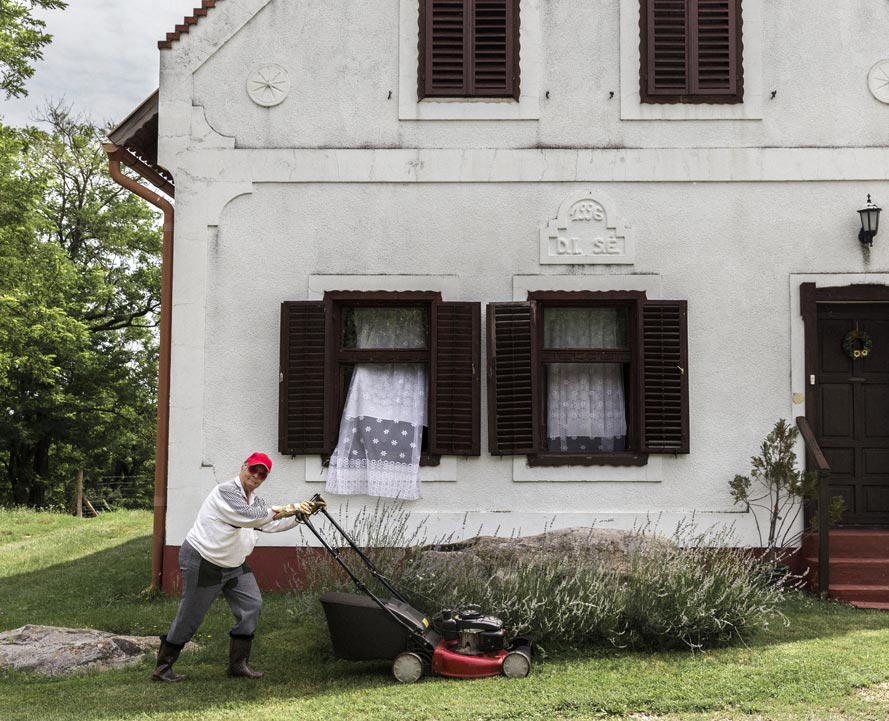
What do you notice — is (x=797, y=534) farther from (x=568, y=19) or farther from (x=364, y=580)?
(x=568, y=19)

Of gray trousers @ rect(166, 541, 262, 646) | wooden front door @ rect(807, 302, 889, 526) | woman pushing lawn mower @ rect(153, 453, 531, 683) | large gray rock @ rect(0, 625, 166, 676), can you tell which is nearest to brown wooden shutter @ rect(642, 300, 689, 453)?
wooden front door @ rect(807, 302, 889, 526)

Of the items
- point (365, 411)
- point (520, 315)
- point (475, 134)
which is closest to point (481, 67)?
point (475, 134)

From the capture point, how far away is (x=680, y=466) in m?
9.75

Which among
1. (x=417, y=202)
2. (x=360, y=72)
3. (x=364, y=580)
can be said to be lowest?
(x=364, y=580)

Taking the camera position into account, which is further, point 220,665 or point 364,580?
point 364,580

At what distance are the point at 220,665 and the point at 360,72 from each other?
578 cm

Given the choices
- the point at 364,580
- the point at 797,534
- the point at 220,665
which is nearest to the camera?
the point at 220,665

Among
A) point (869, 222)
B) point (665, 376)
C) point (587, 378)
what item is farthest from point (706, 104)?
point (587, 378)

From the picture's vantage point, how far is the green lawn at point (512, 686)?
5.82 m

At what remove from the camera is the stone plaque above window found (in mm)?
9883

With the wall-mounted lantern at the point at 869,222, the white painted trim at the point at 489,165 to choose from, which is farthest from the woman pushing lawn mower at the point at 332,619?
the wall-mounted lantern at the point at 869,222

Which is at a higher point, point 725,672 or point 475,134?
point 475,134

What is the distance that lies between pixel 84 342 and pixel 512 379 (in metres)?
19.2

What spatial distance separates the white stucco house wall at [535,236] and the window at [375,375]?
0.03 meters
